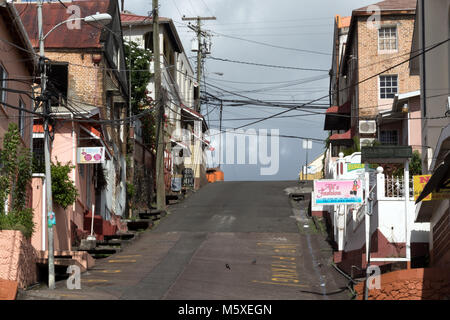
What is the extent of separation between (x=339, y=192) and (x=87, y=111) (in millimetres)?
10886

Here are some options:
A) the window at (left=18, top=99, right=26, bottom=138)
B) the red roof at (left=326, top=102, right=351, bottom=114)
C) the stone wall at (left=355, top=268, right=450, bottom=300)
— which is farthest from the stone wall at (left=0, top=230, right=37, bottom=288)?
the red roof at (left=326, top=102, right=351, bottom=114)

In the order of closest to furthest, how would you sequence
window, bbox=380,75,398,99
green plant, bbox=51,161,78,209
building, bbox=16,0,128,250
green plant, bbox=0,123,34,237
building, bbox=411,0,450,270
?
green plant, bbox=0,123,34,237 < building, bbox=411,0,450,270 < green plant, bbox=51,161,78,209 < building, bbox=16,0,128,250 < window, bbox=380,75,398,99

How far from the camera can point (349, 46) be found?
45.6 m

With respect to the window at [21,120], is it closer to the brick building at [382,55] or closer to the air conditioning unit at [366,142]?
the air conditioning unit at [366,142]

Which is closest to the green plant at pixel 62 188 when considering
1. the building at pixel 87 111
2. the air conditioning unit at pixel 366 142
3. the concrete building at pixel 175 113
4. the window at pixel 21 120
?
the building at pixel 87 111

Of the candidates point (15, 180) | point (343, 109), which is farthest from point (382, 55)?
point (15, 180)

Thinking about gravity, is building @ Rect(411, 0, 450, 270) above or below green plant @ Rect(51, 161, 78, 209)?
above

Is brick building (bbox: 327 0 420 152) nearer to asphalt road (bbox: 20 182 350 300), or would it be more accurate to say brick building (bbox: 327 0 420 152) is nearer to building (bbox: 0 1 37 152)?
asphalt road (bbox: 20 182 350 300)

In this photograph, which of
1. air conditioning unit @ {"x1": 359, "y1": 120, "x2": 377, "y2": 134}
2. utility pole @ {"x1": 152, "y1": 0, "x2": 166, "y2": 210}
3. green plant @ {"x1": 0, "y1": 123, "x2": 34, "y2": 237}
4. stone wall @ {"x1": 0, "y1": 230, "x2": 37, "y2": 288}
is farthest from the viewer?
air conditioning unit @ {"x1": 359, "y1": 120, "x2": 377, "y2": 134}

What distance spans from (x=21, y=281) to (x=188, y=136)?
36.5 meters

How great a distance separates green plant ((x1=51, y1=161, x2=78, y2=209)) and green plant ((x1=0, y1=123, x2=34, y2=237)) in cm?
244

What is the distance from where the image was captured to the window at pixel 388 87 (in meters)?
41.0

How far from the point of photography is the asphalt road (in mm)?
19391

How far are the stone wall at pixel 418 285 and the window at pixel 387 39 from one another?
26279 mm
